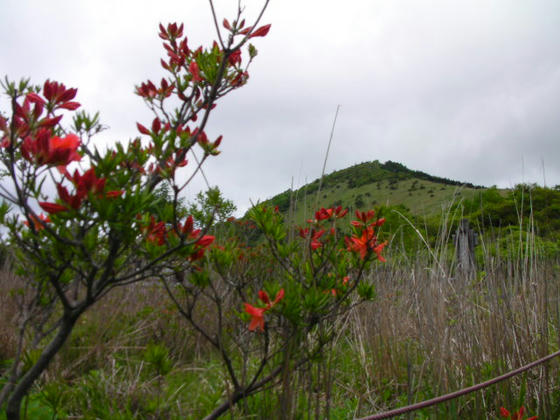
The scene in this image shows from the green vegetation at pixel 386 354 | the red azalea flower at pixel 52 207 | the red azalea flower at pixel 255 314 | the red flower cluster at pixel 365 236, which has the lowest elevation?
the green vegetation at pixel 386 354

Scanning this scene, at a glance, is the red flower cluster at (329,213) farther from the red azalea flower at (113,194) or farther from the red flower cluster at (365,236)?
the red azalea flower at (113,194)

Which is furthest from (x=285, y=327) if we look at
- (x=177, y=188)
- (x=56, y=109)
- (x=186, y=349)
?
(x=186, y=349)

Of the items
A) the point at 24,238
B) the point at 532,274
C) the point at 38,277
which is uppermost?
the point at 24,238

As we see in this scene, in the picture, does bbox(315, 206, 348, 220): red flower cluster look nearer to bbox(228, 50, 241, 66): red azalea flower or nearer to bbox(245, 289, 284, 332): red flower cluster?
bbox(245, 289, 284, 332): red flower cluster

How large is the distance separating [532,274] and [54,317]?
366 cm

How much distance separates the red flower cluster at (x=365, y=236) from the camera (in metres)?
1.16

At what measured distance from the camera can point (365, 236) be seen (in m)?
1.17

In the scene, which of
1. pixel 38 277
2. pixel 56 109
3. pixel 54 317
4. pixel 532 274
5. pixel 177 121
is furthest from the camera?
pixel 54 317

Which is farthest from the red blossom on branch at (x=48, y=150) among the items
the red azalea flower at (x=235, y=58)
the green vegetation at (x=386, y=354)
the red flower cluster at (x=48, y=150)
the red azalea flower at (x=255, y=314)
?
the red azalea flower at (x=235, y=58)

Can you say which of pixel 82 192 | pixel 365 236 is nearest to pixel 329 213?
pixel 365 236

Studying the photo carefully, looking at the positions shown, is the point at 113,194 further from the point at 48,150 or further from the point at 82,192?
the point at 48,150

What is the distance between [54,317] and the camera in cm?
332

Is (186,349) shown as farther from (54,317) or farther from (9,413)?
(9,413)

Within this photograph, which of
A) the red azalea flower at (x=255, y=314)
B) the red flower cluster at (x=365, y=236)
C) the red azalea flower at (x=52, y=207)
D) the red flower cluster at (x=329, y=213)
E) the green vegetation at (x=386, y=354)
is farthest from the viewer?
the green vegetation at (x=386, y=354)
